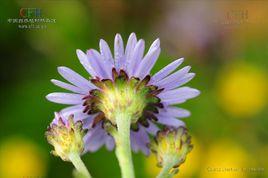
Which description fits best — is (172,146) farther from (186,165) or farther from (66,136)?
(186,165)

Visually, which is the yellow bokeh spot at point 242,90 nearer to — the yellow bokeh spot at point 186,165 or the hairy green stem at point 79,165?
the yellow bokeh spot at point 186,165

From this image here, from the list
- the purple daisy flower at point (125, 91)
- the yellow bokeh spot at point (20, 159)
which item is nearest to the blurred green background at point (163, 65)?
the yellow bokeh spot at point (20, 159)

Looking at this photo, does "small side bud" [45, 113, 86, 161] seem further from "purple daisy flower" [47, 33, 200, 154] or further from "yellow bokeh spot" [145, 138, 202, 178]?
"yellow bokeh spot" [145, 138, 202, 178]

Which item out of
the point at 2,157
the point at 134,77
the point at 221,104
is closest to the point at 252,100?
the point at 221,104

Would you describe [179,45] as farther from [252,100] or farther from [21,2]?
[21,2]

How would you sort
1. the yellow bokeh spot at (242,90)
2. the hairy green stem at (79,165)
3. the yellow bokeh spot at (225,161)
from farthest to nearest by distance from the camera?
the yellow bokeh spot at (242,90) < the yellow bokeh spot at (225,161) < the hairy green stem at (79,165)

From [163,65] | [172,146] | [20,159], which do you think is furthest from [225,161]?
[172,146]
